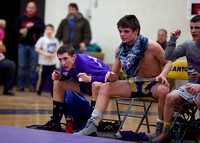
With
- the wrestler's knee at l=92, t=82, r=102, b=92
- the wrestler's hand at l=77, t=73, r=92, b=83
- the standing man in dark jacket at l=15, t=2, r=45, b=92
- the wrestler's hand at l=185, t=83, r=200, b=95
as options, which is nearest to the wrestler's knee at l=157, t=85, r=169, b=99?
the wrestler's hand at l=185, t=83, r=200, b=95

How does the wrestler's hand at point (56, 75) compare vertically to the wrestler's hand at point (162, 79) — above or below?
below

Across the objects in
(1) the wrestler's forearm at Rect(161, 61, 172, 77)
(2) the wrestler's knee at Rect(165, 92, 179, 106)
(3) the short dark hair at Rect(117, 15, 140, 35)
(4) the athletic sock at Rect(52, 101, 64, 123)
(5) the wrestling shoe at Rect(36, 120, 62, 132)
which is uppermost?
(3) the short dark hair at Rect(117, 15, 140, 35)

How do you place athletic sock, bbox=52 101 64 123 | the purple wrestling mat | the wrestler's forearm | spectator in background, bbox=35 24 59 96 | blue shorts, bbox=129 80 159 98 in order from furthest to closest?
spectator in background, bbox=35 24 59 96, athletic sock, bbox=52 101 64 123, blue shorts, bbox=129 80 159 98, the wrestler's forearm, the purple wrestling mat

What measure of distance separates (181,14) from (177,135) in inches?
164

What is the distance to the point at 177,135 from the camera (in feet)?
13.6

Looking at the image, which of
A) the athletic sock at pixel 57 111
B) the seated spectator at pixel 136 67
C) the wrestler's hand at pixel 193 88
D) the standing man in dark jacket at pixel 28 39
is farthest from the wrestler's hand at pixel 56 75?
the standing man in dark jacket at pixel 28 39


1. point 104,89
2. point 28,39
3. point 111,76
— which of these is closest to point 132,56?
point 111,76

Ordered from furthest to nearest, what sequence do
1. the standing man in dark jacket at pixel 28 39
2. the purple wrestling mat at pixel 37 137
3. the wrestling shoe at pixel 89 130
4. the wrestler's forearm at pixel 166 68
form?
the standing man in dark jacket at pixel 28 39 < the wrestler's forearm at pixel 166 68 < the wrestling shoe at pixel 89 130 < the purple wrestling mat at pixel 37 137

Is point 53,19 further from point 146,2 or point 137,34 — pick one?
point 137,34

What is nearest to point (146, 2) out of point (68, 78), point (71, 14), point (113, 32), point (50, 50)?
point (113, 32)

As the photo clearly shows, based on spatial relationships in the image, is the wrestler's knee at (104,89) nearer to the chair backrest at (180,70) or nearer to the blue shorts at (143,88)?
the blue shorts at (143,88)

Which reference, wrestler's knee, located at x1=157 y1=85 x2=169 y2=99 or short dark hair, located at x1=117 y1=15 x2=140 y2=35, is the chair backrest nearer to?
wrestler's knee, located at x1=157 y1=85 x2=169 y2=99

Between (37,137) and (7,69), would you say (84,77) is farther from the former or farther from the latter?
(7,69)

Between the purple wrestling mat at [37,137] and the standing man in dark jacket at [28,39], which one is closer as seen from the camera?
the purple wrestling mat at [37,137]
